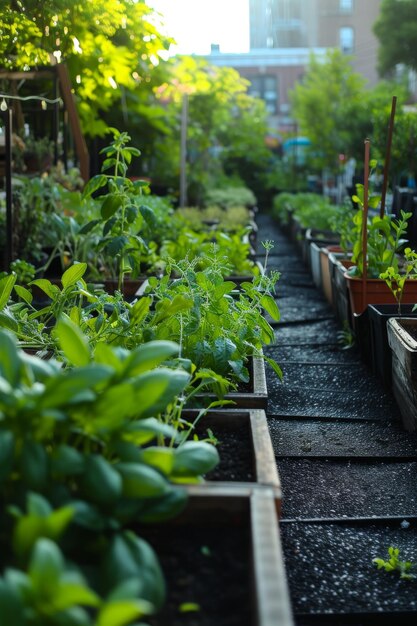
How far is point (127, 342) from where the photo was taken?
3.04 m

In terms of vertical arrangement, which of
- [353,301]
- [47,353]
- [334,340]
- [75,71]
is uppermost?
[75,71]

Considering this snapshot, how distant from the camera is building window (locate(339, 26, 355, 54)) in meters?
50.4

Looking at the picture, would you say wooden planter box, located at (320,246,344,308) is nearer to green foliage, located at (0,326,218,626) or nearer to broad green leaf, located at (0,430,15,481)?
green foliage, located at (0,326,218,626)

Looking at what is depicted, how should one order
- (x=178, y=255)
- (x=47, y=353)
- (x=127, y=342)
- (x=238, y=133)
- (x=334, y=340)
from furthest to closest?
(x=238, y=133), (x=334, y=340), (x=178, y=255), (x=47, y=353), (x=127, y=342)

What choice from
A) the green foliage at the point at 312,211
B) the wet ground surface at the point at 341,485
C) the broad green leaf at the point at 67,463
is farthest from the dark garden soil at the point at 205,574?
the green foliage at the point at 312,211

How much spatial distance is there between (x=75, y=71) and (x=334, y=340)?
3.15 m

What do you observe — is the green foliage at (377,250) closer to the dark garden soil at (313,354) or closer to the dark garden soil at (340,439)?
the dark garden soil at (313,354)

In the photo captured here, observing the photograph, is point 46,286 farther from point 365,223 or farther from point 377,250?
point 377,250

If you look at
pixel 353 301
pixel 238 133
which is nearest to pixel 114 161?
pixel 353 301

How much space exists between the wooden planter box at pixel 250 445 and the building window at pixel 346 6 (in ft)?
168

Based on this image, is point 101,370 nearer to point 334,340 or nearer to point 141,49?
point 334,340

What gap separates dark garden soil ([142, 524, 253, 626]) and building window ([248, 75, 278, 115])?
176 ft

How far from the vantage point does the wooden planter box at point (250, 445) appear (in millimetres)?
2023

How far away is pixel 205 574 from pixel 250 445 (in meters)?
0.82
